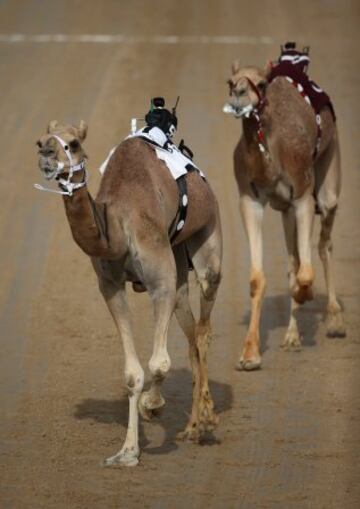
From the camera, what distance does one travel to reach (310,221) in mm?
13391

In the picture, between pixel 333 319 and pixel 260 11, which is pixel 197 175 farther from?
pixel 260 11

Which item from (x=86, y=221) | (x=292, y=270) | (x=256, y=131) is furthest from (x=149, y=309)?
(x=86, y=221)

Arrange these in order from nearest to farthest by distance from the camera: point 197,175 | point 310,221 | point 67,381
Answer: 1. point 197,175
2. point 67,381
3. point 310,221

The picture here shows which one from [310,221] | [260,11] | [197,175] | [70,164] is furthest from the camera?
[260,11]

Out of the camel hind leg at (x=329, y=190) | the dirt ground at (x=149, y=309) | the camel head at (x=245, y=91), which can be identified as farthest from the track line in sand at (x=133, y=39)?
the camel head at (x=245, y=91)

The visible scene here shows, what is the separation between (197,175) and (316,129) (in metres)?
3.02

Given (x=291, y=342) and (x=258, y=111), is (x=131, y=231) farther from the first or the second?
(x=291, y=342)

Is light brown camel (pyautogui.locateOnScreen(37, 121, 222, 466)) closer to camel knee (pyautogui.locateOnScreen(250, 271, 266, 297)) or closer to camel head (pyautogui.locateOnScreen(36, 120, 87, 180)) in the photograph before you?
camel head (pyautogui.locateOnScreen(36, 120, 87, 180))

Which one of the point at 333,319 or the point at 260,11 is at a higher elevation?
the point at 260,11

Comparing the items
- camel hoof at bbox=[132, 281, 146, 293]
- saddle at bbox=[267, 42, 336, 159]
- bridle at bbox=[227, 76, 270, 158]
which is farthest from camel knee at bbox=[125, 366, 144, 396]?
saddle at bbox=[267, 42, 336, 159]

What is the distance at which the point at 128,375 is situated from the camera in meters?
10.1

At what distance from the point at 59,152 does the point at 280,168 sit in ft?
13.7

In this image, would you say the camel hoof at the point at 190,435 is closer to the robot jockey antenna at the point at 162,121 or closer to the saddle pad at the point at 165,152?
the saddle pad at the point at 165,152

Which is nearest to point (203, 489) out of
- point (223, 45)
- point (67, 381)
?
point (67, 381)
